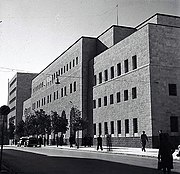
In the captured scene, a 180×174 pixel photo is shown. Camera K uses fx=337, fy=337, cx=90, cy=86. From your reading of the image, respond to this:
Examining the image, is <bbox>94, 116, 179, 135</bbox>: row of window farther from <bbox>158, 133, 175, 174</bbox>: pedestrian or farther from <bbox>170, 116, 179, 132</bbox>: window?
<bbox>158, 133, 175, 174</bbox>: pedestrian

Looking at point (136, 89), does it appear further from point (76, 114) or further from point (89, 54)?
point (89, 54)

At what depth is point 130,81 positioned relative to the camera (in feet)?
136

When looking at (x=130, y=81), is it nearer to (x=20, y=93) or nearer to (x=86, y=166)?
(x=86, y=166)

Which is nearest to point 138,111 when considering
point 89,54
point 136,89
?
point 136,89

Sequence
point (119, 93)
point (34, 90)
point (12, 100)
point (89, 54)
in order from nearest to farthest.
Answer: point (119, 93), point (89, 54), point (34, 90), point (12, 100)

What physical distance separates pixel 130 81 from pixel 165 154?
30.6 m

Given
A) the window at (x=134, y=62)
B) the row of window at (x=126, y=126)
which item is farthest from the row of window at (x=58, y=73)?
the window at (x=134, y=62)

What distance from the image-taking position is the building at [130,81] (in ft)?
121

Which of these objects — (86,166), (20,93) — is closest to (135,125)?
(86,166)

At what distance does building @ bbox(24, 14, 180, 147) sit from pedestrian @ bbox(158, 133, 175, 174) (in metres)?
24.7

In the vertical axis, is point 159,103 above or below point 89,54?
below

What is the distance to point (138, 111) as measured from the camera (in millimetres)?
38750

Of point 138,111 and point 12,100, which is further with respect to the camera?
point 12,100

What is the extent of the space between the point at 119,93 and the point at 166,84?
8432 millimetres
